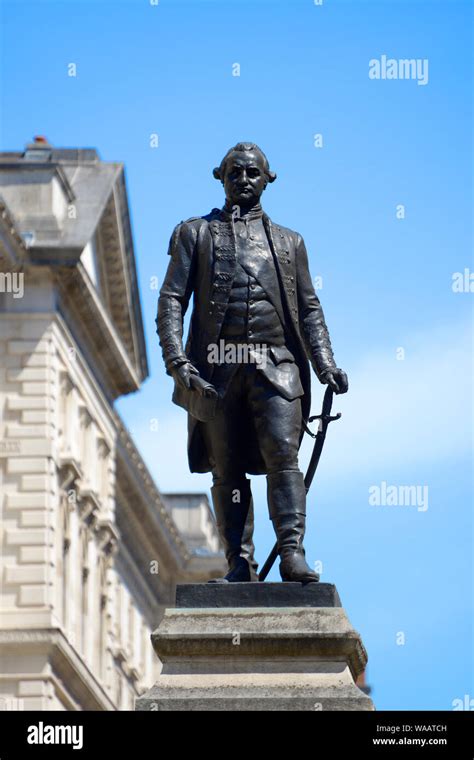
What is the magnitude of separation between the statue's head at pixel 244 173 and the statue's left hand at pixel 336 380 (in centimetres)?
139

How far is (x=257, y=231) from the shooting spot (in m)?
17.3

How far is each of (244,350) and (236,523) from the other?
1.23 m

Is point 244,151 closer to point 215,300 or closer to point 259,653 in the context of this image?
point 215,300

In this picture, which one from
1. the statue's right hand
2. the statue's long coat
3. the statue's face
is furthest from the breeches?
the statue's face

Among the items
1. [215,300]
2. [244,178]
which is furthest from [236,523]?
[244,178]

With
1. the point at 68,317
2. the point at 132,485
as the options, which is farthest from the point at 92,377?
the point at 132,485

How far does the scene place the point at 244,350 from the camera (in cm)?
1694

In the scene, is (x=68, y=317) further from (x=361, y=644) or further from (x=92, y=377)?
(x=361, y=644)

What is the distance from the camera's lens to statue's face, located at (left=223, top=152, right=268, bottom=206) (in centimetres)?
1722

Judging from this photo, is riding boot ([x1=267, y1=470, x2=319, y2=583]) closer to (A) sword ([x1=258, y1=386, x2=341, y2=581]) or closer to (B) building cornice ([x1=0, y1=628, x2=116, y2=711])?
(A) sword ([x1=258, y1=386, x2=341, y2=581])

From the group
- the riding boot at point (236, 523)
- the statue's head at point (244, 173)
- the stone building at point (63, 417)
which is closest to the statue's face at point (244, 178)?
the statue's head at point (244, 173)

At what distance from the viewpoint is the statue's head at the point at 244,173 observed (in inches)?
678
